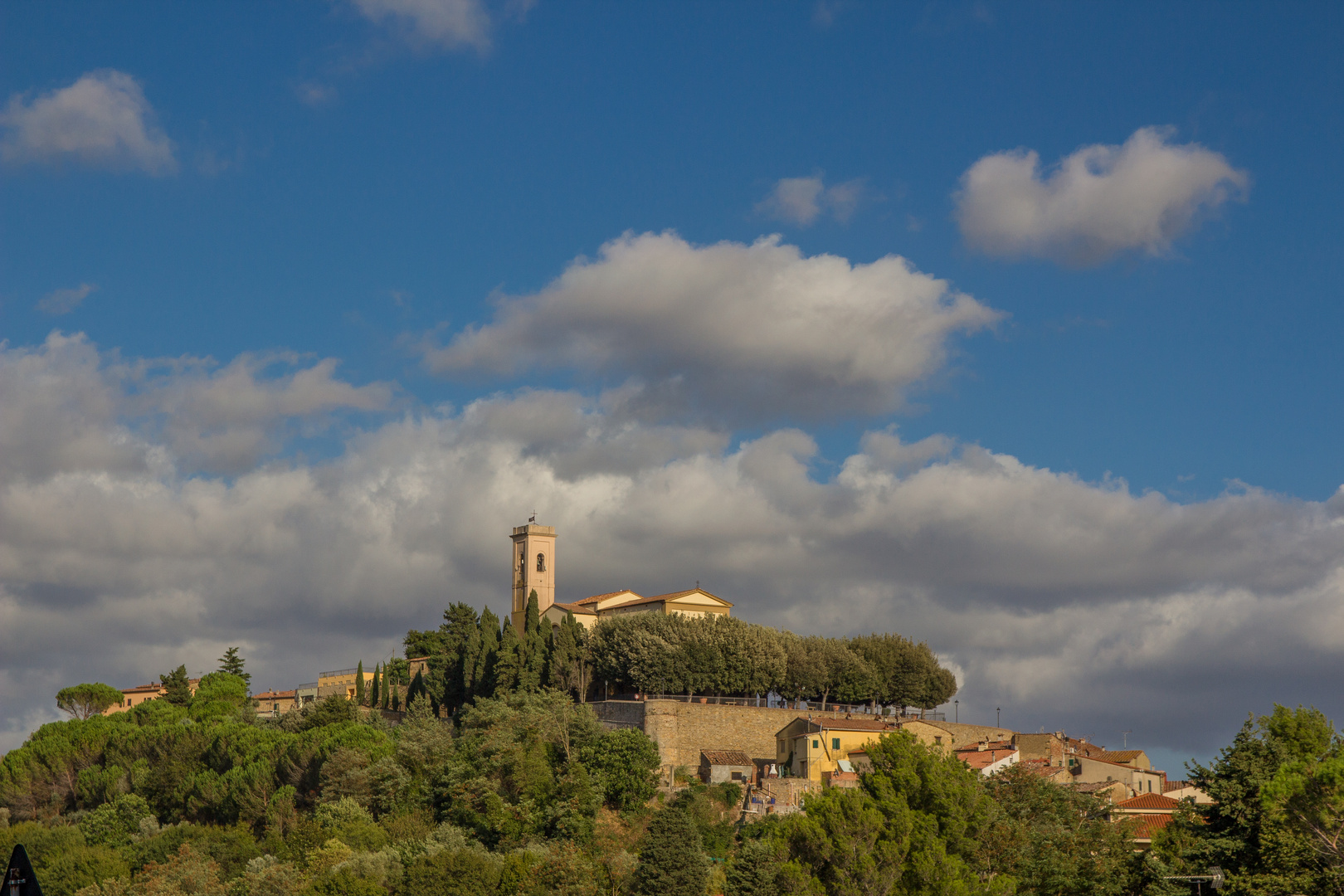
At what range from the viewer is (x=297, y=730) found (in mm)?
75438

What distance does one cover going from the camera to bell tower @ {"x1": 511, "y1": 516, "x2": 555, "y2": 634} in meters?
87.9

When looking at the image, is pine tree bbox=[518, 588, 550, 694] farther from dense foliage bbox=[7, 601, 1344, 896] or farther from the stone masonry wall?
the stone masonry wall

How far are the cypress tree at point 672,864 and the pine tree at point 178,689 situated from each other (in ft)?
187

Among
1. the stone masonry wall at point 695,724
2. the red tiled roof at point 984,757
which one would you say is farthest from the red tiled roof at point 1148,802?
the stone masonry wall at point 695,724

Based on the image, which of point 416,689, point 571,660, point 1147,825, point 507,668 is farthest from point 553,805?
point 416,689

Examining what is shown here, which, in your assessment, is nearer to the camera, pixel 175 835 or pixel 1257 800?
pixel 1257 800

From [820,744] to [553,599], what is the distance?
31.2 meters

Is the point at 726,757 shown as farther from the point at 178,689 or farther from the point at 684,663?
the point at 178,689

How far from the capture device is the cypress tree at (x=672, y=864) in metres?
43.6

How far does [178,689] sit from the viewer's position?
301 feet

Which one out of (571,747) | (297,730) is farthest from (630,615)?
(297,730)

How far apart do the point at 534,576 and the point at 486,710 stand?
24.9 meters

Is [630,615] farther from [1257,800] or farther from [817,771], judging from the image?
[1257,800]

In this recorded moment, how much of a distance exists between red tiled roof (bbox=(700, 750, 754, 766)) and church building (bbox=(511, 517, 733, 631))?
41.7 feet
